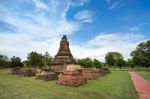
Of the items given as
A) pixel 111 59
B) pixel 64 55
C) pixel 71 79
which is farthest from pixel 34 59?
pixel 71 79

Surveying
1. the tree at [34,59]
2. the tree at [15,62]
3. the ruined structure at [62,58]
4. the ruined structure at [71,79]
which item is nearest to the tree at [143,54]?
the ruined structure at [62,58]

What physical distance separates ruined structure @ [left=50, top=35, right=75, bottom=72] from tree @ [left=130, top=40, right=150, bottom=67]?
3488cm

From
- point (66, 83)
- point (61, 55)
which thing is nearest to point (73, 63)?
point (61, 55)

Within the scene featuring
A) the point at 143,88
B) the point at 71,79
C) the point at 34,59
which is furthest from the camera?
the point at 34,59

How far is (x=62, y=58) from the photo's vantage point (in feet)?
127

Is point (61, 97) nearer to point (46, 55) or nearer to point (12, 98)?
point (12, 98)

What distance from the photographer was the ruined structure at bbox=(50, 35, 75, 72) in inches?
1458

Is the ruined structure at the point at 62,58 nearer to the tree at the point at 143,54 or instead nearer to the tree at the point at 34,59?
the tree at the point at 34,59

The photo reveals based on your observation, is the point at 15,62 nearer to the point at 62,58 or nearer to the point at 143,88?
the point at 62,58

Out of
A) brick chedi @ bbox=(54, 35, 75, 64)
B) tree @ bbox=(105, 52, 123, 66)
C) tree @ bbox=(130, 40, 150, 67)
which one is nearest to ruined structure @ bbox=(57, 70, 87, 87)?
brick chedi @ bbox=(54, 35, 75, 64)

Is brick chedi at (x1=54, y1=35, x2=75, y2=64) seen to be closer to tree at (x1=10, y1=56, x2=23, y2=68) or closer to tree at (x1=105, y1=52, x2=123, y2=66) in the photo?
tree at (x1=10, y1=56, x2=23, y2=68)

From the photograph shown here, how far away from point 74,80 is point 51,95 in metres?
6.95

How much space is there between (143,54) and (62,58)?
128 feet

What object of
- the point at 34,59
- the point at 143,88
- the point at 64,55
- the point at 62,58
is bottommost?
the point at 143,88
